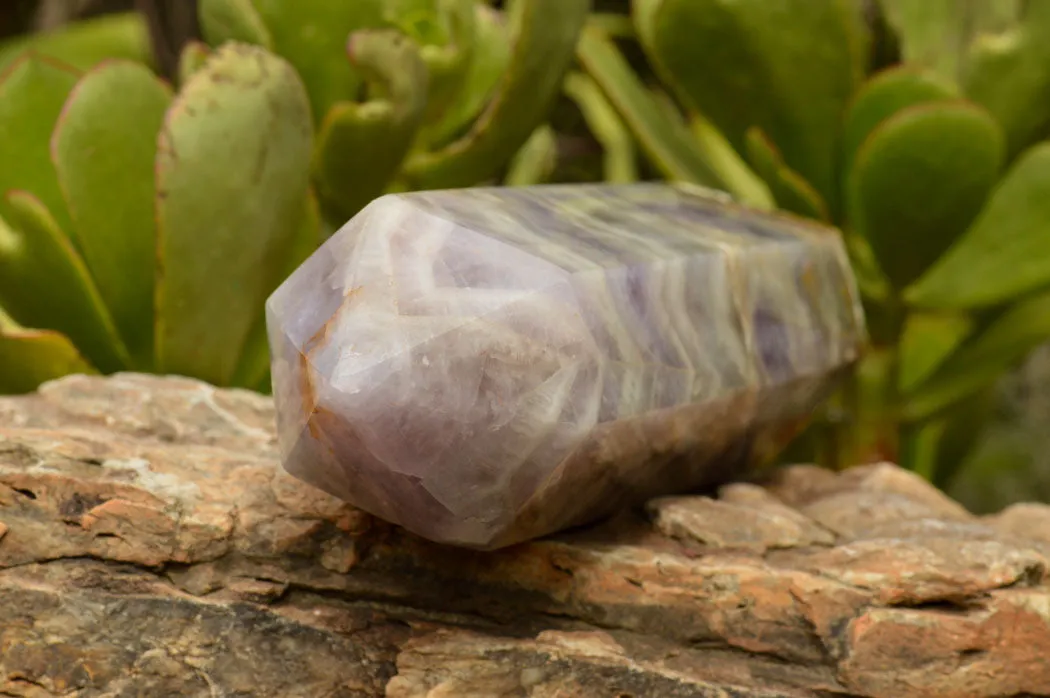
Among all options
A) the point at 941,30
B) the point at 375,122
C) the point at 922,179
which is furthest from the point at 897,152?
the point at 375,122

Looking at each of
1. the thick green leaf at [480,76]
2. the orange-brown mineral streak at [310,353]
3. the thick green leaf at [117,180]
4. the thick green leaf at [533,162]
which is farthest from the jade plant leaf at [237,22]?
the orange-brown mineral streak at [310,353]

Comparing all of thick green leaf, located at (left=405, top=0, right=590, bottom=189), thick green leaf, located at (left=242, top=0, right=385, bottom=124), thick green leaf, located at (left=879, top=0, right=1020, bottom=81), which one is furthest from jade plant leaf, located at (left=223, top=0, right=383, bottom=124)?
thick green leaf, located at (left=879, top=0, right=1020, bottom=81)

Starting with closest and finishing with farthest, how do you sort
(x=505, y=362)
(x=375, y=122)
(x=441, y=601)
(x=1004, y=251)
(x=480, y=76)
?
(x=505, y=362), (x=441, y=601), (x=375, y=122), (x=1004, y=251), (x=480, y=76)

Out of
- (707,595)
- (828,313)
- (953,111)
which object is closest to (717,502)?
(707,595)

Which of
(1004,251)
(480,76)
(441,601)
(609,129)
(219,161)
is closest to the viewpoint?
(441,601)

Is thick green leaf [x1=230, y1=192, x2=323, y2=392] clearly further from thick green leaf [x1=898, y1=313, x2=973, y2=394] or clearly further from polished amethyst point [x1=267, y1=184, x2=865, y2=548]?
thick green leaf [x1=898, y1=313, x2=973, y2=394]

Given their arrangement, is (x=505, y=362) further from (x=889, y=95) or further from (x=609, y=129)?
(x=609, y=129)

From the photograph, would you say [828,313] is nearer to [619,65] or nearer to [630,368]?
[630,368]

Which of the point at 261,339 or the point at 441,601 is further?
the point at 261,339
